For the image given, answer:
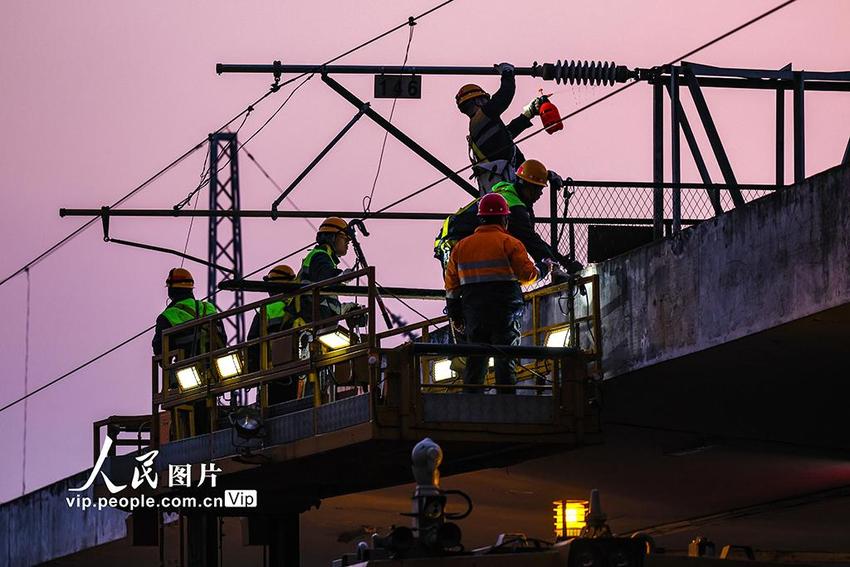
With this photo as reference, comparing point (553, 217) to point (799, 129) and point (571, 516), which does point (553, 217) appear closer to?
point (799, 129)

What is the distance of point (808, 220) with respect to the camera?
16.8 meters

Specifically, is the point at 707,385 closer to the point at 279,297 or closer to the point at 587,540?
the point at 279,297

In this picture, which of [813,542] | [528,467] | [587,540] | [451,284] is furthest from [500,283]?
[813,542]

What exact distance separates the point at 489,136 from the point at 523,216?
1.41 meters

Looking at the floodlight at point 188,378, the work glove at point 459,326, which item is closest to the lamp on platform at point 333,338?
the work glove at point 459,326

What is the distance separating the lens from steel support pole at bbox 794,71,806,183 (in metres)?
21.5

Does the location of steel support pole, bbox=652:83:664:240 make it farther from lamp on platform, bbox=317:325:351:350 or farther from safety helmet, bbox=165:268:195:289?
safety helmet, bbox=165:268:195:289

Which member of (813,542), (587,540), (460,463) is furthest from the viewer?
(813,542)

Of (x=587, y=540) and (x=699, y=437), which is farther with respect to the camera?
(x=699, y=437)

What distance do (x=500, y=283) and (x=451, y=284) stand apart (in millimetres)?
717

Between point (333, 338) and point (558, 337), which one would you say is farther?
point (333, 338)

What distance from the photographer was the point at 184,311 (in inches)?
973

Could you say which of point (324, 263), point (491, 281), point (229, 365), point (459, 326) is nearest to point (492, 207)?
point (491, 281)

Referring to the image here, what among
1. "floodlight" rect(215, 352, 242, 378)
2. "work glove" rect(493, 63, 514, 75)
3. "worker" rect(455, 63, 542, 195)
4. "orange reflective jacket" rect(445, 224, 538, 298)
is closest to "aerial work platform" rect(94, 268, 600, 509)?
"floodlight" rect(215, 352, 242, 378)
